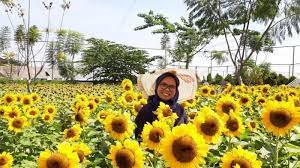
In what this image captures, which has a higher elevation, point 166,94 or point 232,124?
point 166,94

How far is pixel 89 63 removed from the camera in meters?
29.0

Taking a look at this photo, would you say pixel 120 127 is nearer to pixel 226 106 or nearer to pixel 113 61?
pixel 226 106

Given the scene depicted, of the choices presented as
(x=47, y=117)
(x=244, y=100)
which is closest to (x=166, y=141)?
(x=244, y=100)

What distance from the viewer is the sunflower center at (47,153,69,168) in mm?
2191

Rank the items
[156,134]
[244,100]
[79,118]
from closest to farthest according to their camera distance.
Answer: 1. [156,134]
2. [79,118]
3. [244,100]

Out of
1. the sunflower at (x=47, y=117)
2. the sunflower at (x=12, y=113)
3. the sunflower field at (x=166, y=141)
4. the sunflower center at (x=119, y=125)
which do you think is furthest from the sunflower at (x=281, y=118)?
the sunflower at (x=47, y=117)

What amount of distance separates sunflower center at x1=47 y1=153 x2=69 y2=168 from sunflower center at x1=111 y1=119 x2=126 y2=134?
918 millimetres

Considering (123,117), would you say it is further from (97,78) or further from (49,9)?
(97,78)

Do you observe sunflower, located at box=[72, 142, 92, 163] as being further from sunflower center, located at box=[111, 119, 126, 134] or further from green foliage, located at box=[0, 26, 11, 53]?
green foliage, located at box=[0, 26, 11, 53]

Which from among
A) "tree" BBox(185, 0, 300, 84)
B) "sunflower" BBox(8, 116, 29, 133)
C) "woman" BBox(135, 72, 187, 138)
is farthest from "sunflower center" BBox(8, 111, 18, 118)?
"tree" BBox(185, 0, 300, 84)

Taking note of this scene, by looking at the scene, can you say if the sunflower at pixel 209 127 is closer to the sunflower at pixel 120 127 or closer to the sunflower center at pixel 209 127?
the sunflower center at pixel 209 127

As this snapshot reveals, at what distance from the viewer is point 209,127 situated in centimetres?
275

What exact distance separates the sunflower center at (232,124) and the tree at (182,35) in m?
23.5

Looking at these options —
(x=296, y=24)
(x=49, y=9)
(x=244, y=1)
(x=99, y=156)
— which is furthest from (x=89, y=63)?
(x=99, y=156)
